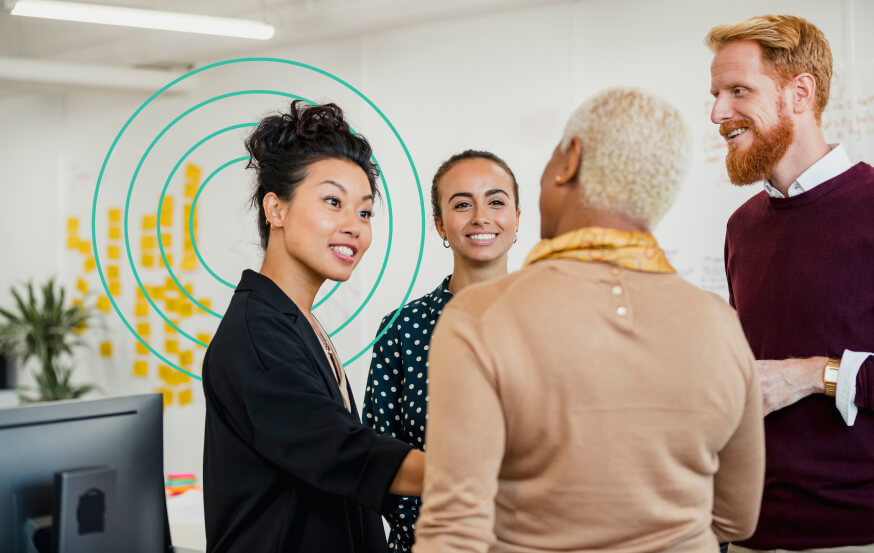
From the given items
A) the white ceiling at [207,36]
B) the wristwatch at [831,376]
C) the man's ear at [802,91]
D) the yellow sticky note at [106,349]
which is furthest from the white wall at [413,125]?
the wristwatch at [831,376]

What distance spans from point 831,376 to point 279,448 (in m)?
1.14

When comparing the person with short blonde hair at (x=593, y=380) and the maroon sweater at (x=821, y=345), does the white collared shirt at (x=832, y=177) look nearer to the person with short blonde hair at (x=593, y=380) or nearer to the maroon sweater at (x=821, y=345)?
the maroon sweater at (x=821, y=345)

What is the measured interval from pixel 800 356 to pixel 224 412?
1.23m

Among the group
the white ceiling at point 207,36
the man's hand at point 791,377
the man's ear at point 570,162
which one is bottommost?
the man's hand at point 791,377

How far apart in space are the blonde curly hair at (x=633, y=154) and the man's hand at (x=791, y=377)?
0.69 m

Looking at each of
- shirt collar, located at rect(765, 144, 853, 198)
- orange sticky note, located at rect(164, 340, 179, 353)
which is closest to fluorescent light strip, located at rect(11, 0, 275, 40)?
orange sticky note, located at rect(164, 340, 179, 353)

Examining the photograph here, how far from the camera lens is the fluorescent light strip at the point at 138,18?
414 cm

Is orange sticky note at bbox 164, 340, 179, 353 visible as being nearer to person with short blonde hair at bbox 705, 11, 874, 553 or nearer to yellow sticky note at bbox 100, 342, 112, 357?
yellow sticky note at bbox 100, 342, 112, 357

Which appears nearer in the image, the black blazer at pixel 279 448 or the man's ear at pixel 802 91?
the black blazer at pixel 279 448

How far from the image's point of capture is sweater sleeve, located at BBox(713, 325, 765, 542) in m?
1.25

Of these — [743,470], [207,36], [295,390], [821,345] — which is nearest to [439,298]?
[295,390]

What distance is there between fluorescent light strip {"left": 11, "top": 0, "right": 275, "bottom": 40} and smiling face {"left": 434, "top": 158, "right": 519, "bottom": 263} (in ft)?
8.77

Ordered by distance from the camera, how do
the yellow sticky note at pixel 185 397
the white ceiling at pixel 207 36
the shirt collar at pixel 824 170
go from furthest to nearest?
1. the yellow sticky note at pixel 185 397
2. the white ceiling at pixel 207 36
3. the shirt collar at pixel 824 170

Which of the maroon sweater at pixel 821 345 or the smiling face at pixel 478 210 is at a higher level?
the smiling face at pixel 478 210
